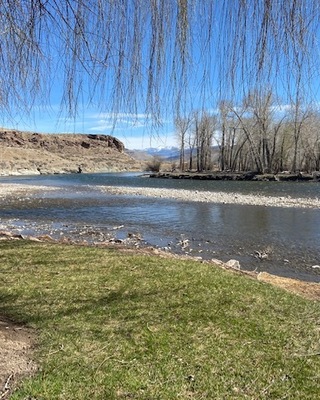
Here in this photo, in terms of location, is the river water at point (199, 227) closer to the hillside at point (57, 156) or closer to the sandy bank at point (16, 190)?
the sandy bank at point (16, 190)

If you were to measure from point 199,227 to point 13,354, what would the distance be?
1507cm

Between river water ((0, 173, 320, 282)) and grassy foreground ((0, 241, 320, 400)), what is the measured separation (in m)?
6.20

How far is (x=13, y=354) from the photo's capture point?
11.0 feet

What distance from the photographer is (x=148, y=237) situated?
15.8 m

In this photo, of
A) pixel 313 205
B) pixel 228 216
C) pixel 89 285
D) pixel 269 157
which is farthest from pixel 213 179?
pixel 89 285

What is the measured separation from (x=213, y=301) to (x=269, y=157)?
2473 inches

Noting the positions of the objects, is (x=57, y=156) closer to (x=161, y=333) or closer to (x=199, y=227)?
(x=199, y=227)

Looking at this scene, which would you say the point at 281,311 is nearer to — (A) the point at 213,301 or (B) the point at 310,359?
(A) the point at 213,301

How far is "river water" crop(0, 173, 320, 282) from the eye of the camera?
12758mm

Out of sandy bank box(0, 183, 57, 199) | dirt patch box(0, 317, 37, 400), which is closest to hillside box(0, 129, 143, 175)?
sandy bank box(0, 183, 57, 199)

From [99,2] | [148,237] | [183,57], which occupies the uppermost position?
[99,2]

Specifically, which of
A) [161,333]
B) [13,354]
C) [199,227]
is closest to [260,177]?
[199,227]

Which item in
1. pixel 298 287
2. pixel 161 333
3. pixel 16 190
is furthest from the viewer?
pixel 16 190

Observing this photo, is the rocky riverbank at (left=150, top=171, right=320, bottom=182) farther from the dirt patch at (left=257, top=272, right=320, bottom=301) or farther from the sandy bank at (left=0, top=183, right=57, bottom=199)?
the dirt patch at (left=257, top=272, right=320, bottom=301)
